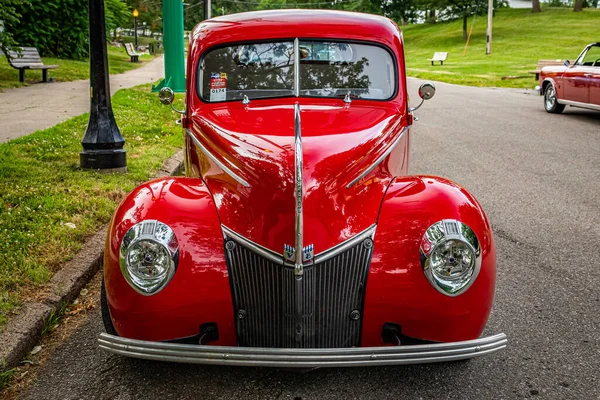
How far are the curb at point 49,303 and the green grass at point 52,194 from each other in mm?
68

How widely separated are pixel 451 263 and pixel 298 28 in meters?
2.29

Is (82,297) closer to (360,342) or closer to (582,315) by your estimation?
(360,342)

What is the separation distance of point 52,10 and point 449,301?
2238 cm

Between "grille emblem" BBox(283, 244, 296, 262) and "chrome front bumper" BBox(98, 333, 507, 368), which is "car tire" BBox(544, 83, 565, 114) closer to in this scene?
"chrome front bumper" BBox(98, 333, 507, 368)

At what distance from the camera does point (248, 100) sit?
4.21 metres

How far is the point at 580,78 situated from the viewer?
13070mm

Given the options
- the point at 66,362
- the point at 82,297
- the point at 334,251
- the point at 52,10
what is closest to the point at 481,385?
the point at 334,251

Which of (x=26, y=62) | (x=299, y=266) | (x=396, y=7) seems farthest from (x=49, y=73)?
(x=396, y=7)

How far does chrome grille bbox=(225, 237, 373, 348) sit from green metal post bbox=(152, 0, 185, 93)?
12020 millimetres

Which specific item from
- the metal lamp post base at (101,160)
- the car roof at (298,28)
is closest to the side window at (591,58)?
the car roof at (298,28)

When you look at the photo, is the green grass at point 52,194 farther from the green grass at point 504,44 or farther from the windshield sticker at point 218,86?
the green grass at point 504,44

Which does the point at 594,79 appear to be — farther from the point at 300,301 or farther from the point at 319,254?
the point at 300,301

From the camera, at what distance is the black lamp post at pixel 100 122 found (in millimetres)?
6824

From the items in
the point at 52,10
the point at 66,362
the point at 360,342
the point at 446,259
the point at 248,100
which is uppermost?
the point at 52,10
